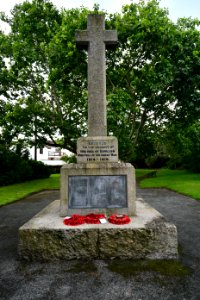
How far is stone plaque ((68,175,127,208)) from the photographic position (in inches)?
211

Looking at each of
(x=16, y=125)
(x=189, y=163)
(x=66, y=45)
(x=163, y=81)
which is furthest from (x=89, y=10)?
(x=189, y=163)

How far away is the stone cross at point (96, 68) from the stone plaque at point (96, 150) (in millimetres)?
321

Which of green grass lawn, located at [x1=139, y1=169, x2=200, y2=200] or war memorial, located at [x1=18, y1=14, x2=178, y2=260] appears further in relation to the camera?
green grass lawn, located at [x1=139, y1=169, x2=200, y2=200]

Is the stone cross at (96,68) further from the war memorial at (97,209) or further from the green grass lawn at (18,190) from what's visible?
the green grass lawn at (18,190)

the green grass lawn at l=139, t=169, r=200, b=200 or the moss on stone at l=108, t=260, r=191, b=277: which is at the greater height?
the moss on stone at l=108, t=260, r=191, b=277

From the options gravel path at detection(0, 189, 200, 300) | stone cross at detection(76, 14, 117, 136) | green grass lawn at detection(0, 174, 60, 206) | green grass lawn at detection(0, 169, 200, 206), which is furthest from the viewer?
green grass lawn at detection(0, 169, 200, 206)

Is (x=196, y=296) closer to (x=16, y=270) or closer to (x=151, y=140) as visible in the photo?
(x=16, y=270)

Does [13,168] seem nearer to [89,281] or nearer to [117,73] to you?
[117,73]

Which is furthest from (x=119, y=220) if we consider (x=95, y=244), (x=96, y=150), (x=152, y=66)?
(x=152, y=66)

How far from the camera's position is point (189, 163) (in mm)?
34031

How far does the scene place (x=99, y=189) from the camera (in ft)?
17.7

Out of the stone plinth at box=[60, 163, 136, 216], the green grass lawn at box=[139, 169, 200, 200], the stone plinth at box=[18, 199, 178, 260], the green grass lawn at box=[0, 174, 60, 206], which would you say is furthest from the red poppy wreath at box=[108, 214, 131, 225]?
the green grass lawn at box=[139, 169, 200, 200]

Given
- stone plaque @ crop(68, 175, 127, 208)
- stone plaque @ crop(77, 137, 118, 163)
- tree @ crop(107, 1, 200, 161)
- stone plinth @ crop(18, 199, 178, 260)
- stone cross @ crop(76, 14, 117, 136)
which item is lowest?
stone plinth @ crop(18, 199, 178, 260)

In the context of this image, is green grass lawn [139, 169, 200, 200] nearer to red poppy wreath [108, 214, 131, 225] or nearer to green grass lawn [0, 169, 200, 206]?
green grass lawn [0, 169, 200, 206]
